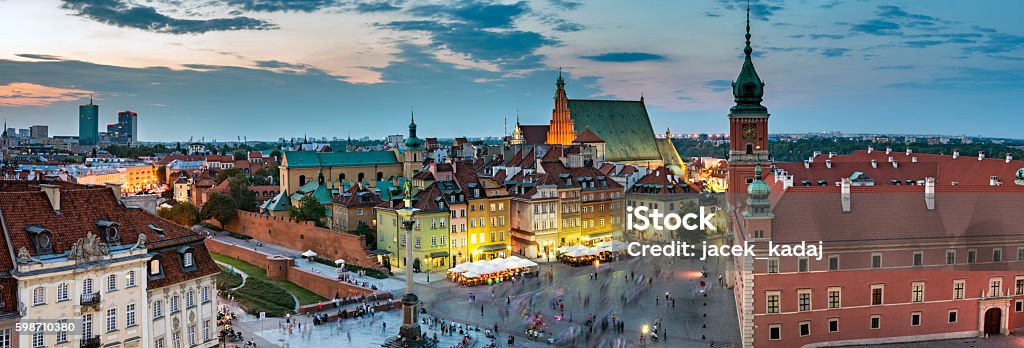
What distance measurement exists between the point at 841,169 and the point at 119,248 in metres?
46.6

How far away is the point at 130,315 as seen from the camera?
2856 centimetres

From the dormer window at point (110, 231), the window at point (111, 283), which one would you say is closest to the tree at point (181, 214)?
the dormer window at point (110, 231)

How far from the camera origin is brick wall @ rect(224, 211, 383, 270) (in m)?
54.7

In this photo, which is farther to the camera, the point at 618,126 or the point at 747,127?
the point at 618,126

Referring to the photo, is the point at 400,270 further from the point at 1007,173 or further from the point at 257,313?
the point at 1007,173

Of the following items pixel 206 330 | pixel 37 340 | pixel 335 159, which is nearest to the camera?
pixel 37 340

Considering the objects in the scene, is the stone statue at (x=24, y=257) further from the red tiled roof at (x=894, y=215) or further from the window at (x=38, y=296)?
the red tiled roof at (x=894, y=215)

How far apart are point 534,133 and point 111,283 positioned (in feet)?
269

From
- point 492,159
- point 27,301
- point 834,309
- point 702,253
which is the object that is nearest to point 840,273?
point 834,309

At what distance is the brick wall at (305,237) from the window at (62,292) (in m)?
26.8

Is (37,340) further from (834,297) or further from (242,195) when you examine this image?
→ (242,195)

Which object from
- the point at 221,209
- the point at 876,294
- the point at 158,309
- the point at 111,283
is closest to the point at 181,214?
the point at 221,209

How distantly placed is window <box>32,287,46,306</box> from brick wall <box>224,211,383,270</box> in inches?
1083

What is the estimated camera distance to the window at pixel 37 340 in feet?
84.5
